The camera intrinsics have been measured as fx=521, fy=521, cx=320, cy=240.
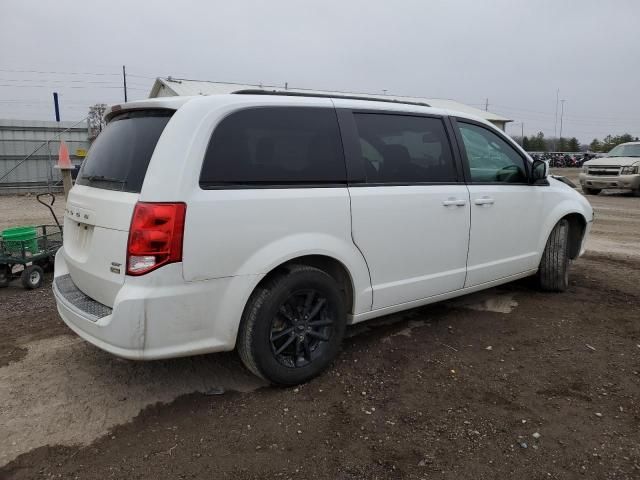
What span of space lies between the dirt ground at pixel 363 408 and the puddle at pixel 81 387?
0.04 feet

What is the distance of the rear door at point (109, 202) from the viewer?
2.87m

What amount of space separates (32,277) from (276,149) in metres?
3.95

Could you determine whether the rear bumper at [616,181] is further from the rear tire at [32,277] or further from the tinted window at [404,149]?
the rear tire at [32,277]

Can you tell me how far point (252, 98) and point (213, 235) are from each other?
35.5 inches

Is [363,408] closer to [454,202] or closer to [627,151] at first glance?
[454,202]

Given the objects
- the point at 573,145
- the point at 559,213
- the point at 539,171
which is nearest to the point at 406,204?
the point at 539,171

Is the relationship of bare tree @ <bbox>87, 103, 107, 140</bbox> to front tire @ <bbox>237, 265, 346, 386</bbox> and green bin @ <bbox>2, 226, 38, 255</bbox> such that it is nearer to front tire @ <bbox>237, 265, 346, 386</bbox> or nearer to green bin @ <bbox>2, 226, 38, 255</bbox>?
green bin @ <bbox>2, 226, 38, 255</bbox>

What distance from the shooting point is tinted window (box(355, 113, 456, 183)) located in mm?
3617

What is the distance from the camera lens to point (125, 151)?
3154 millimetres

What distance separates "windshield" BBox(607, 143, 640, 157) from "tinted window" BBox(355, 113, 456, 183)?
16461 mm

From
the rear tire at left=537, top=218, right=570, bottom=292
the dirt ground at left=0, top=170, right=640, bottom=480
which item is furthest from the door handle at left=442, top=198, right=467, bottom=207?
the rear tire at left=537, top=218, right=570, bottom=292

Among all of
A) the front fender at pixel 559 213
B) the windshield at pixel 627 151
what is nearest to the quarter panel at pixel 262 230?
the front fender at pixel 559 213

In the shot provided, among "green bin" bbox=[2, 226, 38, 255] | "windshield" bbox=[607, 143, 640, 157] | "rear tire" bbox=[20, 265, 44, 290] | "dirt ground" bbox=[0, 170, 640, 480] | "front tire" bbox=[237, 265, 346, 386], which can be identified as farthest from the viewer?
"windshield" bbox=[607, 143, 640, 157]

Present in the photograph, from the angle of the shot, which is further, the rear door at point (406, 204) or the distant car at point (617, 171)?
the distant car at point (617, 171)
